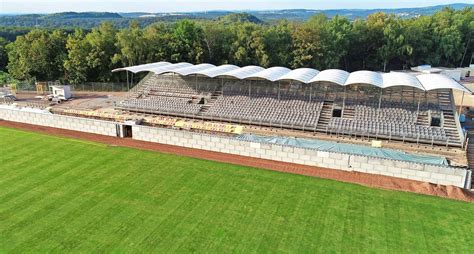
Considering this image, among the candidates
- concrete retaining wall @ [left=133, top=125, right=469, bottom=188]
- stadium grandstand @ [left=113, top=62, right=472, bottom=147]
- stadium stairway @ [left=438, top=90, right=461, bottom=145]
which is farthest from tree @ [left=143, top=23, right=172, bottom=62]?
stadium stairway @ [left=438, top=90, right=461, bottom=145]

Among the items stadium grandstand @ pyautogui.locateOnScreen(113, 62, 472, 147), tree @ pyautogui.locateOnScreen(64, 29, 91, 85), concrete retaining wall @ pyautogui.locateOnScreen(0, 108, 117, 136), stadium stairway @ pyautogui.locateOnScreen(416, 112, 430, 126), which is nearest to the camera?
stadium grandstand @ pyautogui.locateOnScreen(113, 62, 472, 147)

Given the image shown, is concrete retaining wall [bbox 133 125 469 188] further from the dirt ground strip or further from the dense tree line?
the dense tree line

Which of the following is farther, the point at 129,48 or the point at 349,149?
the point at 129,48

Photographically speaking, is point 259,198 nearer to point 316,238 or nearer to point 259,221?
point 259,221

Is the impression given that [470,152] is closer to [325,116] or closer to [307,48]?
[325,116]

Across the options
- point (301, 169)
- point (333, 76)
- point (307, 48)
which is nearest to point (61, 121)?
point (301, 169)

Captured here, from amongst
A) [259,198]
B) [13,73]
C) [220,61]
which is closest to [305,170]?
[259,198]
